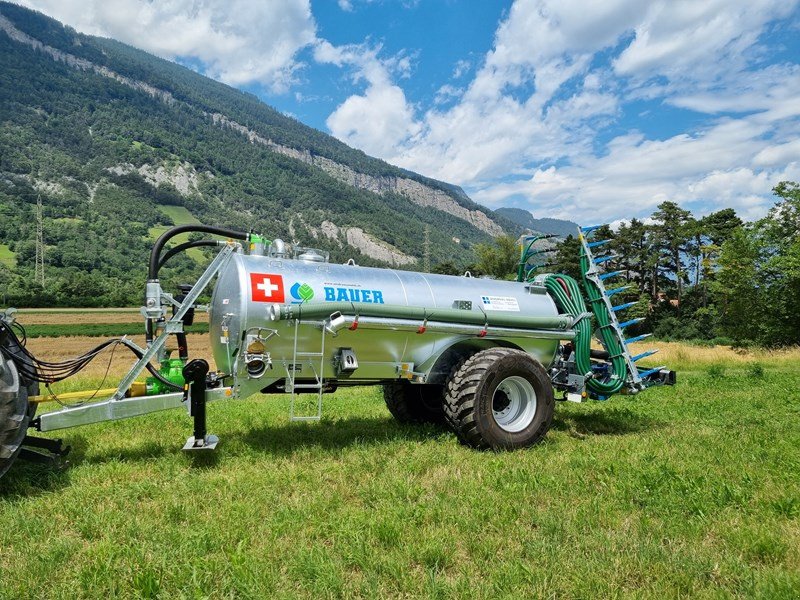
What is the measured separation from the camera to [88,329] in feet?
→ 162

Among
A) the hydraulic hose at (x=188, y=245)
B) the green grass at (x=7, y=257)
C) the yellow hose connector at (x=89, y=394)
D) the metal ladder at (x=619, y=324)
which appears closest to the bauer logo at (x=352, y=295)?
the hydraulic hose at (x=188, y=245)

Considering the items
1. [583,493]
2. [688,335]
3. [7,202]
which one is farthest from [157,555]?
[7,202]

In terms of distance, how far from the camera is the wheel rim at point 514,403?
23.0ft

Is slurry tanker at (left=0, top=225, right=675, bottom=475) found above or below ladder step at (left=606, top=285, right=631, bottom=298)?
below

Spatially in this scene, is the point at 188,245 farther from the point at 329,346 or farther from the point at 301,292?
the point at 329,346

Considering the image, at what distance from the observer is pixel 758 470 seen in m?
5.49

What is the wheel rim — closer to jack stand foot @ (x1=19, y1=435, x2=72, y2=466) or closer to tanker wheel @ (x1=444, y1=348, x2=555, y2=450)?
tanker wheel @ (x1=444, y1=348, x2=555, y2=450)

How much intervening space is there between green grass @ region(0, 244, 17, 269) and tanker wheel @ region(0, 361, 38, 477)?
110 meters

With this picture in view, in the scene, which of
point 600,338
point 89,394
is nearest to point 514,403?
point 600,338

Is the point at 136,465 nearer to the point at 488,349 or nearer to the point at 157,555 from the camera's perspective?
the point at 157,555

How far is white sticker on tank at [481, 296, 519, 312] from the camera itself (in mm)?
7324

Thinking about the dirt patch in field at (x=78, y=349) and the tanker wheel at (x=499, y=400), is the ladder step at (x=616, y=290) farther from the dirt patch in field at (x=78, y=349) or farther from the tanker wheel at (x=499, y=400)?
the dirt patch in field at (x=78, y=349)

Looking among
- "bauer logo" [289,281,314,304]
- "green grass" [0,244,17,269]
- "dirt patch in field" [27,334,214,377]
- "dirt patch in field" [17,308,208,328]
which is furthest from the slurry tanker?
"green grass" [0,244,17,269]

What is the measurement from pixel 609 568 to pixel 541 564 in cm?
42
